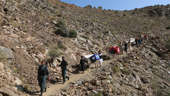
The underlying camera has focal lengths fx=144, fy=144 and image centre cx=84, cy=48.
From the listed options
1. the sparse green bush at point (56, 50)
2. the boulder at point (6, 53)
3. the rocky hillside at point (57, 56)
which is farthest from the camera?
the sparse green bush at point (56, 50)

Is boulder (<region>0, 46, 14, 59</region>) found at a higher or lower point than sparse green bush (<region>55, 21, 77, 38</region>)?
lower

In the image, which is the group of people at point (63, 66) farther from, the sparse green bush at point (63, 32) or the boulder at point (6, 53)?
the sparse green bush at point (63, 32)

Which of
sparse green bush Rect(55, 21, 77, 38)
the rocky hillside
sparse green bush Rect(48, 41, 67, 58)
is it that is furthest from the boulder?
sparse green bush Rect(55, 21, 77, 38)

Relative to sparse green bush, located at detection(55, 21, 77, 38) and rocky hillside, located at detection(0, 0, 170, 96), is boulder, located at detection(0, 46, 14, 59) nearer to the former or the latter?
rocky hillside, located at detection(0, 0, 170, 96)

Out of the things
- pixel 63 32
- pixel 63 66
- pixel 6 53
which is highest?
pixel 63 32

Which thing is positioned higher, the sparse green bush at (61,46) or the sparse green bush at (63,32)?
the sparse green bush at (63,32)

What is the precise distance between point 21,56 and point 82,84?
4.28m

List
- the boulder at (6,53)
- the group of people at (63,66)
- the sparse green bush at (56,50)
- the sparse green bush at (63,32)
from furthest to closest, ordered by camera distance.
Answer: the sparse green bush at (63,32), the sparse green bush at (56,50), the boulder at (6,53), the group of people at (63,66)

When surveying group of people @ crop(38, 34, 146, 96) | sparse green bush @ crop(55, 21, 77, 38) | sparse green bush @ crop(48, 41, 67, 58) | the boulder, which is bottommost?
group of people @ crop(38, 34, 146, 96)

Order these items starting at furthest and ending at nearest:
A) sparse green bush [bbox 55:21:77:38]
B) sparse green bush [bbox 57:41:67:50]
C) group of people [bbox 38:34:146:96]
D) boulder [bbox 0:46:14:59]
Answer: sparse green bush [bbox 55:21:77:38] < sparse green bush [bbox 57:41:67:50] < boulder [bbox 0:46:14:59] < group of people [bbox 38:34:146:96]

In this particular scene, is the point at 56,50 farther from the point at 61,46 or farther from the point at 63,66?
the point at 63,66

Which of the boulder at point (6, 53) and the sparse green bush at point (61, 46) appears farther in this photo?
the sparse green bush at point (61, 46)

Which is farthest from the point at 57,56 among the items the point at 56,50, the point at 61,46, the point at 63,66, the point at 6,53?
the point at 6,53

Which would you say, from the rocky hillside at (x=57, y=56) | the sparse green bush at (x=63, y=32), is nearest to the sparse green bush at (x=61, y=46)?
the rocky hillside at (x=57, y=56)
